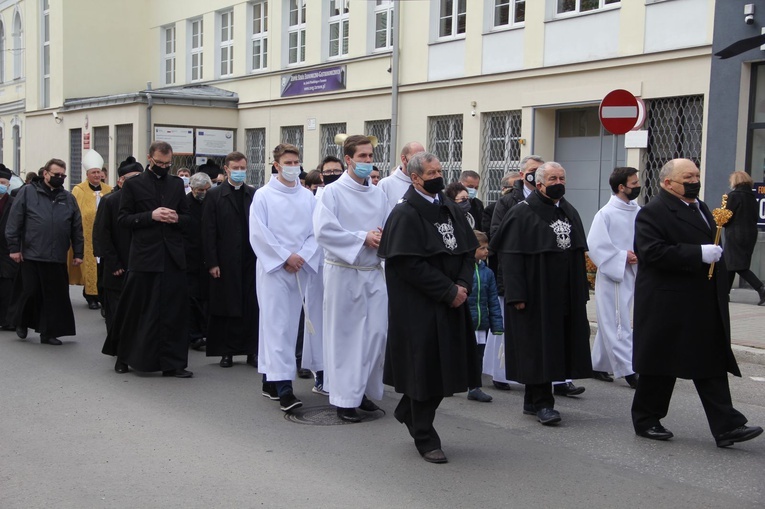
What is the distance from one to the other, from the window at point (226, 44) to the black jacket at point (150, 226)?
21198mm

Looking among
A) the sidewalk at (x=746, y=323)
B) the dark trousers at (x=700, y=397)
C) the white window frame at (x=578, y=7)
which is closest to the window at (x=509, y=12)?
the white window frame at (x=578, y=7)

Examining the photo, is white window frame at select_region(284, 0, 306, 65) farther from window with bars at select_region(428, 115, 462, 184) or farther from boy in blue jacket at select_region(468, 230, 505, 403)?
boy in blue jacket at select_region(468, 230, 505, 403)

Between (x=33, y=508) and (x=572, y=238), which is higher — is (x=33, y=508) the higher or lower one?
the lower one

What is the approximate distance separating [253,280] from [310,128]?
1661 centimetres

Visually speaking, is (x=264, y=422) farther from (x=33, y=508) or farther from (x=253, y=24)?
(x=253, y=24)

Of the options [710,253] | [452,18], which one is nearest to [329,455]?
[710,253]

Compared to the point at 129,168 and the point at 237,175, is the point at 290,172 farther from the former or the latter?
the point at 129,168

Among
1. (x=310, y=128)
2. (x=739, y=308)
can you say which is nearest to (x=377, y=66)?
(x=310, y=128)

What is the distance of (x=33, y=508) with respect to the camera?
5.34m

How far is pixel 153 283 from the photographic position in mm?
9242

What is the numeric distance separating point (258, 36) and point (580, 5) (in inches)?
508

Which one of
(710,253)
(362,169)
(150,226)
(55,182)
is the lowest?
(150,226)

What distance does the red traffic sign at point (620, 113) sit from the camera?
13.1 m

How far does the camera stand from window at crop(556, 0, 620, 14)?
57.1 feet
